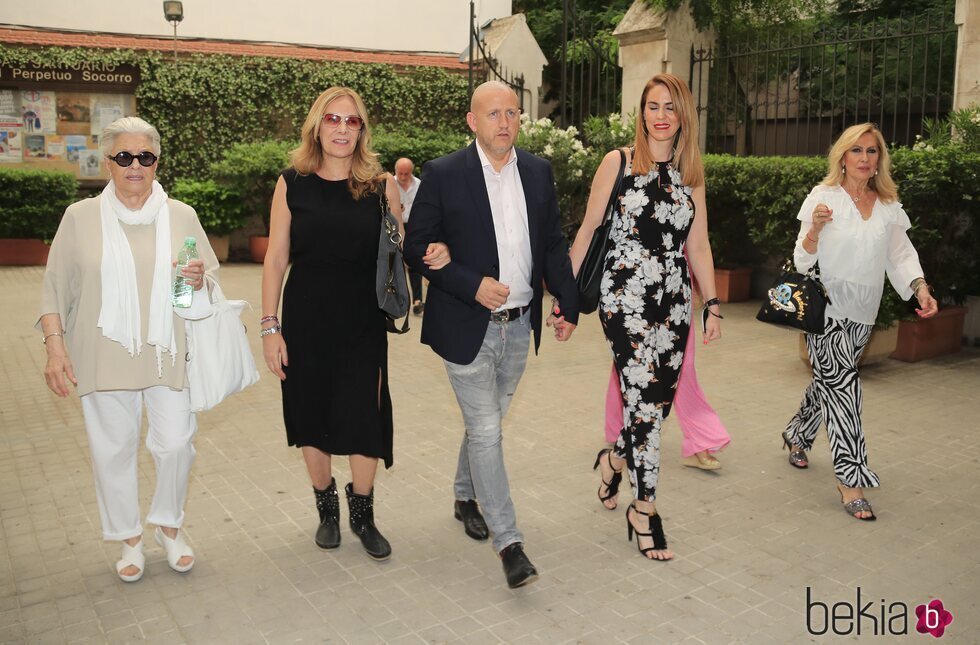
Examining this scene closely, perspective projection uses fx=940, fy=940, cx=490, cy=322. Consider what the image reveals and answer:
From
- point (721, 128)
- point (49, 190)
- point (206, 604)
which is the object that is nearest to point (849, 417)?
point (206, 604)

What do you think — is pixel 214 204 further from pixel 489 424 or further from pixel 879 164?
pixel 489 424

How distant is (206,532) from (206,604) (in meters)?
0.83

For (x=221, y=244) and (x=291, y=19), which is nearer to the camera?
(x=221, y=244)

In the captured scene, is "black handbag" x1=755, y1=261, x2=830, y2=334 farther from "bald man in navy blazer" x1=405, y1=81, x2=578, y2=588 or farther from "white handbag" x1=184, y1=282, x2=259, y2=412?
"white handbag" x1=184, y1=282, x2=259, y2=412

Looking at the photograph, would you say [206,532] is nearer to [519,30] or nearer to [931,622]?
[931,622]

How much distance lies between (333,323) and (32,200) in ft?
44.6

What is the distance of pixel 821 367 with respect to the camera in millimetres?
5137

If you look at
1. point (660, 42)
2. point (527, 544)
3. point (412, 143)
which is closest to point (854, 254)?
point (527, 544)

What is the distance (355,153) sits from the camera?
165 inches

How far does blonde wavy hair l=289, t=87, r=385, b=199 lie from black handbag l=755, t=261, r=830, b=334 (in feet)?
7.51

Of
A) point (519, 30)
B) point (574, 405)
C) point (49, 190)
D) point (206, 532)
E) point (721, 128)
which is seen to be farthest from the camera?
point (519, 30)

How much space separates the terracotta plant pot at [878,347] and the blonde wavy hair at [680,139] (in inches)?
171

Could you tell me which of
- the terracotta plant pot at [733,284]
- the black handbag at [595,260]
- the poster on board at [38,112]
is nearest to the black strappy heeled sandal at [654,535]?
the black handbag at [595,260]

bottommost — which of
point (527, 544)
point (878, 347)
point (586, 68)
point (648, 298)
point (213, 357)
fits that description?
point (527, 544)
